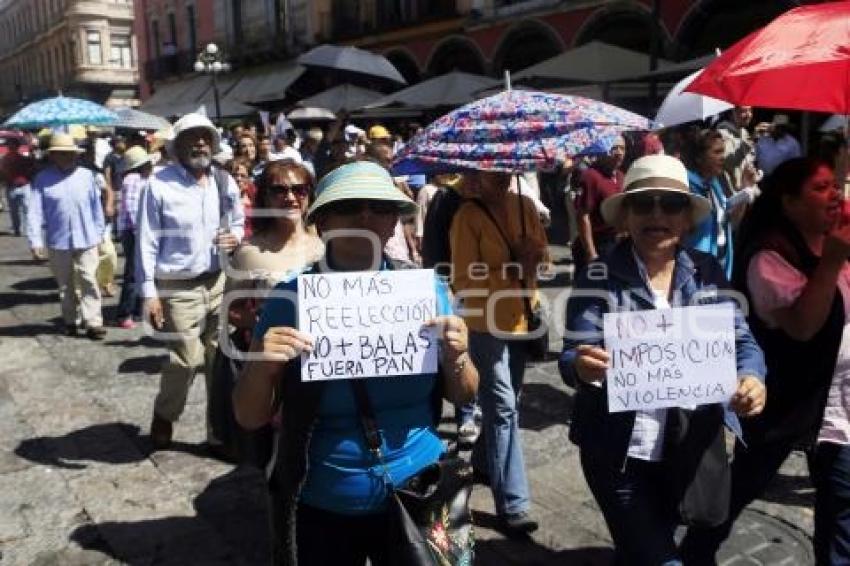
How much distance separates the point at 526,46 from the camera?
21.0 metres

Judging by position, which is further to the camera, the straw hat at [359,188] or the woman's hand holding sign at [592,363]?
the woman's hand holding sign at [592,363]

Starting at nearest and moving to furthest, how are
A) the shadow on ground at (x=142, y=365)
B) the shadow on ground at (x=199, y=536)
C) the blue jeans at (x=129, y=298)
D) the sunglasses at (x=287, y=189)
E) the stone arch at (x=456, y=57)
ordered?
the sunglasses at (x=287, y=189) < the shadow on ground at (x=199, y=536) < the shadow on ground at (x=142, y=365) < the blue jeans at (x=129, y=298) < the stone arch at (x=456, y=57)

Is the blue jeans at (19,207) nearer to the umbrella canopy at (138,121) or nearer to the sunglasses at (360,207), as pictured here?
the umbrella canopy at (138,121)

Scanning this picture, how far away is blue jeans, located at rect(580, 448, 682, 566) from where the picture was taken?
96.0 inches

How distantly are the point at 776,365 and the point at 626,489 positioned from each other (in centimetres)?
69

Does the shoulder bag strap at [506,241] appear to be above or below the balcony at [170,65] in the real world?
below

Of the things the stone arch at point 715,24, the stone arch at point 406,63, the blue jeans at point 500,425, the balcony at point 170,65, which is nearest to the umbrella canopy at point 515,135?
the blue jeans at point 500,425

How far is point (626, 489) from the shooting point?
97.3 inches

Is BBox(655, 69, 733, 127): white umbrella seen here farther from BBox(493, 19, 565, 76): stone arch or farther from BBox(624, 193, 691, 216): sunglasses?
BBox(493, 19, 565, 76): stone arch

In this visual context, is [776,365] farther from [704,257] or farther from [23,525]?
[23,525]

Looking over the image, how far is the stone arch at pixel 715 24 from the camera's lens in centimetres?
1526

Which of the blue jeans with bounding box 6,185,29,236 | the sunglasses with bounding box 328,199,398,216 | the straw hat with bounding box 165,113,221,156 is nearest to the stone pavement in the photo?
the straw hat with bounding box 165,113,221,156

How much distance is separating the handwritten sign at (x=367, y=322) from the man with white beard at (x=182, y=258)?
256cm

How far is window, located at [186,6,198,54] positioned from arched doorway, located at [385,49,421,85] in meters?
19.0
